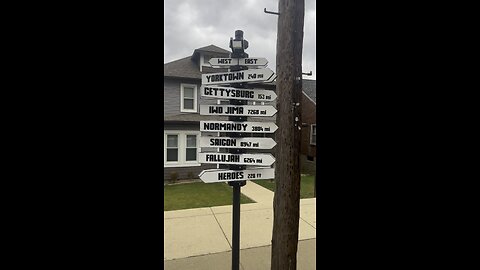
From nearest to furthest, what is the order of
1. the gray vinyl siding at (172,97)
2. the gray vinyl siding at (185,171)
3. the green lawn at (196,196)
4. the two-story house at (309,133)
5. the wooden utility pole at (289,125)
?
the wooden utility pole at (289,125)
the green lawn at (196,196)
the gray vinyl siding at (185,171)
the gray vinyl siding at (172,97)
the two-story house at (309,133)

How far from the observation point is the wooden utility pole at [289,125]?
2279mm

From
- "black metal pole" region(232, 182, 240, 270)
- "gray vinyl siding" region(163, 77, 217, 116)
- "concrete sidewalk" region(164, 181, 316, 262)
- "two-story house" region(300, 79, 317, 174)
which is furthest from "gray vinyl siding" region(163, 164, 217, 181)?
Answer: "black metal pole" region(232, 182, 240, 270)

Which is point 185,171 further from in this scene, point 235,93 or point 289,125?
point 289,125

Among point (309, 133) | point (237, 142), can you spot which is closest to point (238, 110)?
point (237, 142)

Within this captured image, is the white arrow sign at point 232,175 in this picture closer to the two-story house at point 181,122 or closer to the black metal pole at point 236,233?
the black metal pole at point 236,233

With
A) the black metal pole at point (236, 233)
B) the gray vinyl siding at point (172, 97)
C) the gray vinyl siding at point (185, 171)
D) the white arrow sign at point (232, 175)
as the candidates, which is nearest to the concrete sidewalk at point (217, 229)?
the black metal pole at point (236, 233)

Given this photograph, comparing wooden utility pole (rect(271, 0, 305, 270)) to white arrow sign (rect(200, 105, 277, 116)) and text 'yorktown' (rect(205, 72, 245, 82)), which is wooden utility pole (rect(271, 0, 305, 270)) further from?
text 'yorktown' (rect(205, 72, 245, 82))

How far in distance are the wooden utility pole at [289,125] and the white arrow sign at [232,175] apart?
0.20 metres
